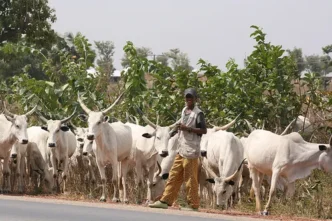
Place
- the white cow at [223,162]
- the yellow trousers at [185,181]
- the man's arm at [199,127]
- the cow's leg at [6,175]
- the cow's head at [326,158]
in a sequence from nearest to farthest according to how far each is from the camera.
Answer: the man's arm at [199,127] → the yellow trousers at [185,181] → the cow's head at [326,158] → the white cow at [223,162] → the cow's leg at [6,175]

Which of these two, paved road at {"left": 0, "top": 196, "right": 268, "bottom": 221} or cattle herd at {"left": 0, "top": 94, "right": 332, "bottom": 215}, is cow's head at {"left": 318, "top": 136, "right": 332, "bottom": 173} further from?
paved road at {"left": 0, "top": 196, "right": 268, "bottom": 221}

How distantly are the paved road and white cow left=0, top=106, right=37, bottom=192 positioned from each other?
4573mm

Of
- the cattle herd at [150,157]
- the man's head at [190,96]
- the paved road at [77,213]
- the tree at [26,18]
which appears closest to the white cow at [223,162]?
the cattle herd at [150,157]

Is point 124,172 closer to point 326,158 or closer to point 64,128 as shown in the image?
point 64,128

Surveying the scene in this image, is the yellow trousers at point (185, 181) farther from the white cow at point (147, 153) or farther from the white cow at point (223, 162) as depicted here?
the white cow at point (147, 153)

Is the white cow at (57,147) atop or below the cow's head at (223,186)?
atop

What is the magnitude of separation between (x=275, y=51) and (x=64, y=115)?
5.48 m

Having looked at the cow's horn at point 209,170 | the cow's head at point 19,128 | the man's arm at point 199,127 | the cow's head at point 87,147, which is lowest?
the cow's horn at point 209,170

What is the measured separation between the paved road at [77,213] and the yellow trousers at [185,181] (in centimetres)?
57

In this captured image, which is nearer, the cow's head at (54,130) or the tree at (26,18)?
the cow's head at (54,130)

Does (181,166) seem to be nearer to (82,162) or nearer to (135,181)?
(135,181)

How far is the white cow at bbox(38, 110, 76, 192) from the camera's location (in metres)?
21.0

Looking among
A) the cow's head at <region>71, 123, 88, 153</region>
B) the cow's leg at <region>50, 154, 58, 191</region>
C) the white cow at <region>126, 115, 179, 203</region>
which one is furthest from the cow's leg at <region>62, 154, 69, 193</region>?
the white cow at <region>126, 115, 179, 203</region>

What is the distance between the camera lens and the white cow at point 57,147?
20984mm
